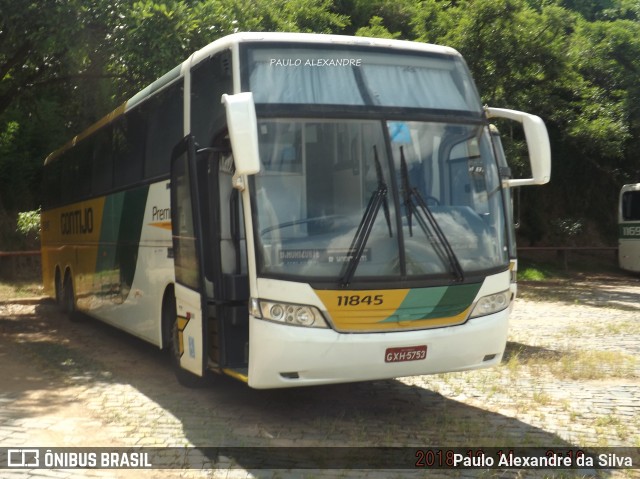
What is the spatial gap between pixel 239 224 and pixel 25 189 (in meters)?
20.9

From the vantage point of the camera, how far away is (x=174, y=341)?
9.73 m

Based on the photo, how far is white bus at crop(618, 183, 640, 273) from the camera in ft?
91.5

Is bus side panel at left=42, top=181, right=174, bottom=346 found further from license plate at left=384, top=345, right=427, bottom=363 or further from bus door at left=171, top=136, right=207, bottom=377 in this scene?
license plate at left=384, top=345, right=427, bottom=363

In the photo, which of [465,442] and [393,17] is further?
[393,17]

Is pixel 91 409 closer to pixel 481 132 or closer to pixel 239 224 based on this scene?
pixel 239 224

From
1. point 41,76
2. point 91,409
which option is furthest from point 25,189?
point 91,409

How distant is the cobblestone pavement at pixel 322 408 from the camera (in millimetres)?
7273

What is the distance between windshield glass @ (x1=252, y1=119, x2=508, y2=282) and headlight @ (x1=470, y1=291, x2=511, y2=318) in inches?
11.9

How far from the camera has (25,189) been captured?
1065 inches

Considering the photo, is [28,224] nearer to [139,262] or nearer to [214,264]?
[139,262]

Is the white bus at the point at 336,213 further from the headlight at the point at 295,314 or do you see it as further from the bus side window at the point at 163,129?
the bus side window at the point at 163,129

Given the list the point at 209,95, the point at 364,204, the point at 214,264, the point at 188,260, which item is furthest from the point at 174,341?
the point at 364,204

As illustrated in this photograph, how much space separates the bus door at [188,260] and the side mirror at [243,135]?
1361mm

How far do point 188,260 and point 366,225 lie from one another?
83.7 inches
